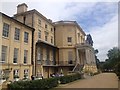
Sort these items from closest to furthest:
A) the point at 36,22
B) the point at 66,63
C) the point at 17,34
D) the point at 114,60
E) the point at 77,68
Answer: the point at 17,34, the point at 36,22, the point at 77,68, the point at 66,63, the point at 114,60

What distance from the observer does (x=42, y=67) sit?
3394 cm

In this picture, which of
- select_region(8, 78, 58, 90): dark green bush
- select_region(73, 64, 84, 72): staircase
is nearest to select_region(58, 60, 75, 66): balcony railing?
select_region(73, 64, 84, 72): staircase

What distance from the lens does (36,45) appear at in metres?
33.2

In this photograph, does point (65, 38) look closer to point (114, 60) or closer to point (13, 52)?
point (13, 52)

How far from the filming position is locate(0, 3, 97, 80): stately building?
81.7 feet

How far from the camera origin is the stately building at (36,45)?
24906 mm

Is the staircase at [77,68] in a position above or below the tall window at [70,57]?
below

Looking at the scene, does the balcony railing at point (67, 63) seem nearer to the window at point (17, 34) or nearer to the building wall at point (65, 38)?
the building wall at point (65, 38)

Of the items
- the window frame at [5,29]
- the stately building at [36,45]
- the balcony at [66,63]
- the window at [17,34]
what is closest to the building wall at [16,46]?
the stately building at [36,45]

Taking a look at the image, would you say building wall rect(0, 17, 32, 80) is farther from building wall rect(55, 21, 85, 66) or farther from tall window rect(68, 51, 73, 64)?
tall window rect(68, 51, 73, 64)

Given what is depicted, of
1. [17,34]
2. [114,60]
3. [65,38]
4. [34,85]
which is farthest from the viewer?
[114,60]

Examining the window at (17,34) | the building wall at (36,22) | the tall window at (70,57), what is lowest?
the tall window at (70,57)

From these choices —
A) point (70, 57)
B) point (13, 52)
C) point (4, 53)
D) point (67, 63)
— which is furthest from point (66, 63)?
point (4, 53)

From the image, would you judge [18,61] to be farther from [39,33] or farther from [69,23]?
[69,23]
